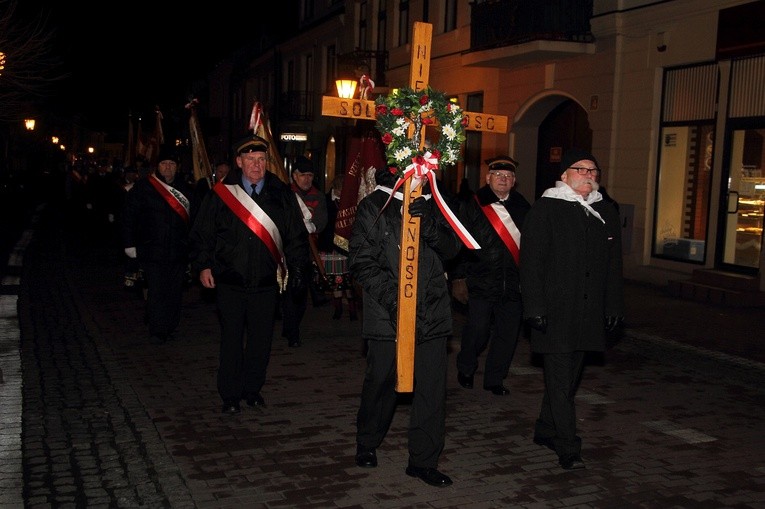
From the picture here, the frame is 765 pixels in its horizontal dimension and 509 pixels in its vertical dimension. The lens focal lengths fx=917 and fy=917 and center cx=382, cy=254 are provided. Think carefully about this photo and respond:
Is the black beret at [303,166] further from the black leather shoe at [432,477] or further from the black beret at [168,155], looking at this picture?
the black leather shoe at [432,477]

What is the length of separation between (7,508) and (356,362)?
4.13 m

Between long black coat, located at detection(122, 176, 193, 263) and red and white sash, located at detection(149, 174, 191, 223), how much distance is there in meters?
0.03

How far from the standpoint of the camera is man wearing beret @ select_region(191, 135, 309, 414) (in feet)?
21.7

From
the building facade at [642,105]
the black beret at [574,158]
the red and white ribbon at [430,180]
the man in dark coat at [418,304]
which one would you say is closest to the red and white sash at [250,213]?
the man in dark coat at [418,304]

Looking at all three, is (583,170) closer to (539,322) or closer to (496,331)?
(539,322)

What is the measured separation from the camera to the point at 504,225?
723 cm

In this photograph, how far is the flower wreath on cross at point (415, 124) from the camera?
4980mm

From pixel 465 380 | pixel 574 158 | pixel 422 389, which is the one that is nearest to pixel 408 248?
pixel 422 389

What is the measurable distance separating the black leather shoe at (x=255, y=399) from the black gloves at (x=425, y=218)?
230cm

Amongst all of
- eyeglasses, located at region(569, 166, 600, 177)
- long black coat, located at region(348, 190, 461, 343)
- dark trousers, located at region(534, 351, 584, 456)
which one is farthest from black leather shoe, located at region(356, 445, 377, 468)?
eyeglasses, located at region(569, 166, 600, 177)

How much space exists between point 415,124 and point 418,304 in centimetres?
100

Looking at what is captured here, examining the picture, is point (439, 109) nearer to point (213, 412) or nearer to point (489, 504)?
point (489, 504)

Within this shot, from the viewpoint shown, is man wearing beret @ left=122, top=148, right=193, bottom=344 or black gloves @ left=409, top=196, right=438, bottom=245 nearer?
black gloves @ left=409, top=196, right=438, bottom=245

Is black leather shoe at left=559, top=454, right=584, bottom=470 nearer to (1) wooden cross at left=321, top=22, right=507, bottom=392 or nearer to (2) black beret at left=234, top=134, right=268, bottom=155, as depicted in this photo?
(1) wooden cross at left=321, top=22, right=507, bottom=392
